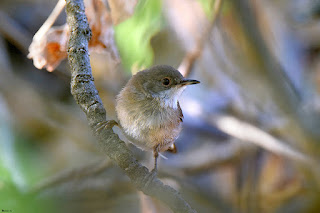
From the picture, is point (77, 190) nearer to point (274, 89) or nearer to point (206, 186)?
point (206, 186)

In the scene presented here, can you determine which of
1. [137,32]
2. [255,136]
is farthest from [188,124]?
[137,32]

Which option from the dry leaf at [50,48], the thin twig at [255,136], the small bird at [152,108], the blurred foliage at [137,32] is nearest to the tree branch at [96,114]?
the dry leaf at [50,48]

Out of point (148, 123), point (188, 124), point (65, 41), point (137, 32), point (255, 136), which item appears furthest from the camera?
point (188, 124)

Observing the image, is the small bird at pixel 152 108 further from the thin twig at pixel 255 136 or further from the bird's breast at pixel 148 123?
the thin twig at pixel 255 136

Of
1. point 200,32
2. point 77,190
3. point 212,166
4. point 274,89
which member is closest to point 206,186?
point 212,166

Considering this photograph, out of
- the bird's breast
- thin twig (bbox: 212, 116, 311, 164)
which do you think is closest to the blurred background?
thin twig (bbox: 212, 116, 311, 164)

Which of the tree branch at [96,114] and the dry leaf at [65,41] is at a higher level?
the dry leaf at [65,41]

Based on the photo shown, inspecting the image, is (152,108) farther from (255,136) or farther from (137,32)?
(255,136)

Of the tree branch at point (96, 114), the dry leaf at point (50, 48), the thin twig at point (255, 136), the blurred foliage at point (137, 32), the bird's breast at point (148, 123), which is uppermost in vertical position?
the thin twig at point (255, 136)
